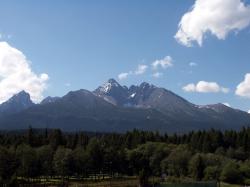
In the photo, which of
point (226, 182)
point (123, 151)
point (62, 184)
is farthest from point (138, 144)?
point (62, 184)

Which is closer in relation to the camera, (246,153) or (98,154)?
(98,154)

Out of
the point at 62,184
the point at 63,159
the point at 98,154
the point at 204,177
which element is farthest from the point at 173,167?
the point at 62,184

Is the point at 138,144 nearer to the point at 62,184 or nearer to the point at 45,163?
the point at 45,163

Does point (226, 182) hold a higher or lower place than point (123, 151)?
lower

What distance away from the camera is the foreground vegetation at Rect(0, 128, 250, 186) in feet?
434

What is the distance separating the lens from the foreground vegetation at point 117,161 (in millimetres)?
132375

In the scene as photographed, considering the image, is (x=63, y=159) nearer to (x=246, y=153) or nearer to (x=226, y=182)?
(x=226, y=182)

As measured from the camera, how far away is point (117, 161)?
16088cm

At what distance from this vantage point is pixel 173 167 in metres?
162

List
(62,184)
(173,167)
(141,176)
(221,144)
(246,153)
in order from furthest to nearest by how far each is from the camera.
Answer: (221,144) → (246,153) → (173,167) → (141,176) → (62,184)

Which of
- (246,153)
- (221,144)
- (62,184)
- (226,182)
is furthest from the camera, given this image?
(221,144)

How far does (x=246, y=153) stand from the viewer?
184 m

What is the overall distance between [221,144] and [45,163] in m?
88.1

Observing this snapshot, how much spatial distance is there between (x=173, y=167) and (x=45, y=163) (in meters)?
47.2
